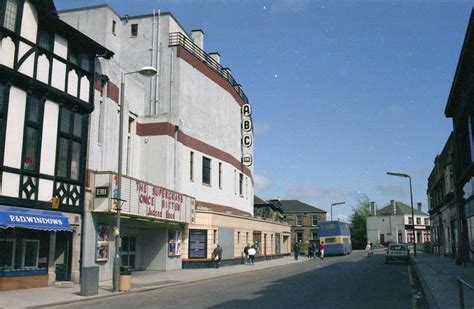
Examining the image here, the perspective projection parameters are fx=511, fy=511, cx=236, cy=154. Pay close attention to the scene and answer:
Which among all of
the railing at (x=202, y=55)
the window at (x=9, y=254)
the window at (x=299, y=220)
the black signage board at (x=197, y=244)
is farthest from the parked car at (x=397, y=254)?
the window at (x=299, y=220)

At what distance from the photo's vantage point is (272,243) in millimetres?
50250

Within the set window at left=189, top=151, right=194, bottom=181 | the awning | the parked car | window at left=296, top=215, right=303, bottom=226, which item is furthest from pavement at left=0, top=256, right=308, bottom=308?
window at left=296, top=215, right=303, bottom=226

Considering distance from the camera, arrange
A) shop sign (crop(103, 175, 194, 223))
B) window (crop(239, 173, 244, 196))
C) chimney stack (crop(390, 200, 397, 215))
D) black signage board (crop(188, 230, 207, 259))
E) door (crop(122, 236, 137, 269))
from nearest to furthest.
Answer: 1. shop sign (crop(103, 175, 194, 223))
2. door (crop(122, 236, 137, 269))
3. black signage board (crop(188, 230, 207, 259))
4. window (crop(239, 173, 244, 196))
5. chimney stack (crop(390, 200, 397, 215))

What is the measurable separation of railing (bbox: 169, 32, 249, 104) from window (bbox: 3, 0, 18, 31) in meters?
15.1

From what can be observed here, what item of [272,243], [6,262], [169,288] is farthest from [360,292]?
[272,243]

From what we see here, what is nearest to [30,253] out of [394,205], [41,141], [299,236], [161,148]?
[41,141]

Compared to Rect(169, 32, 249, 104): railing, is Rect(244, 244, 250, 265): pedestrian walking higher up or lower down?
lower down

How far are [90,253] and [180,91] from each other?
13.7 m

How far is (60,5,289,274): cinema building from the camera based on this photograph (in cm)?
2400

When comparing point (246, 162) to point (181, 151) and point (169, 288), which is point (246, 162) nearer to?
point (181, 151)

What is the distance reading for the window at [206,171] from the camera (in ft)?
119

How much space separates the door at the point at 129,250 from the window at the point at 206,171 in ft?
26.5

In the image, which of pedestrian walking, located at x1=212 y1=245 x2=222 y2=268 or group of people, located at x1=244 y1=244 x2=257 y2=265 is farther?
group of people, located at x1=244 y1=244 x2=257 y2=265

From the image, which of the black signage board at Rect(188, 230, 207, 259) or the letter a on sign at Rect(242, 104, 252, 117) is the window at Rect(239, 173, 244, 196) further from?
the black signage board at Rect(188, 230, 207, 259)
